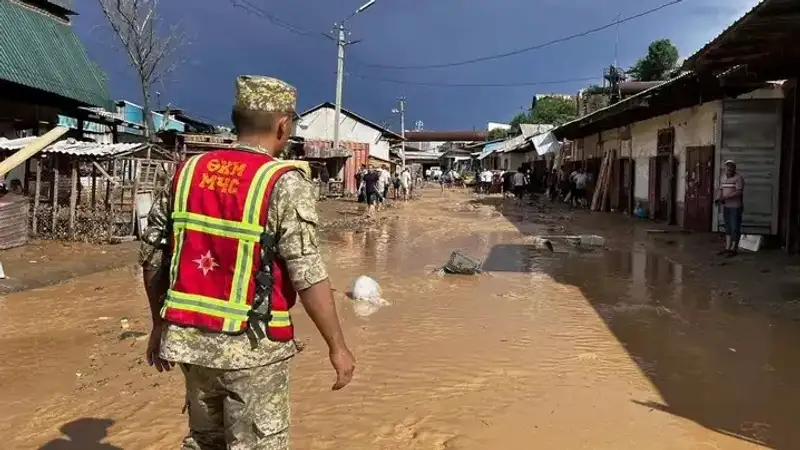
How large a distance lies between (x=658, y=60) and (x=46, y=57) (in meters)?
40.0

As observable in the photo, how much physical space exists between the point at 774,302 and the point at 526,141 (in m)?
27.2

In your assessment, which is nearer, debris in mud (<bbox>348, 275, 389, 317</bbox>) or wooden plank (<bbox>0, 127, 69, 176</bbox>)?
debris in mud (<bbox>348, 275, 389, 317</bbox>)

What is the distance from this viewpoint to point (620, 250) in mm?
13852

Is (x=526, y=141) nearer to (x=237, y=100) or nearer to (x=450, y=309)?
(x=450, y=309)

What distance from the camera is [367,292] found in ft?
28.1

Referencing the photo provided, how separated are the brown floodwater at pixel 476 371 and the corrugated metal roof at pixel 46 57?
949 centimetres

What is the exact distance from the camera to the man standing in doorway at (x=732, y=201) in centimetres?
1156

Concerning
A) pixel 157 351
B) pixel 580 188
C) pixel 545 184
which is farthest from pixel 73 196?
pixel 545 184

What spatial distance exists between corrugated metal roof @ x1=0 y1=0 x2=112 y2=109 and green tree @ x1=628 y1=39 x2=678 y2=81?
36604 millimetres

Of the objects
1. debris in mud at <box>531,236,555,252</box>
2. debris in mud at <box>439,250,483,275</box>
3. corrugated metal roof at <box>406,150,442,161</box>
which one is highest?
corrugated metal roof at <box>406,150,442,161</box>

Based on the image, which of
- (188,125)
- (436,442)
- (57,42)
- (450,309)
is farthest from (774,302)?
(188,125)

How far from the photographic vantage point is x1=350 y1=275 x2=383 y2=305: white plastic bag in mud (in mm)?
8492

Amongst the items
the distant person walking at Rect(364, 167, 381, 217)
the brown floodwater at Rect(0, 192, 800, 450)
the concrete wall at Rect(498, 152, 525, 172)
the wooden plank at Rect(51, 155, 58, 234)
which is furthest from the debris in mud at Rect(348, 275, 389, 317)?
the concrete wall at Rect(498, 152, 525, 172)

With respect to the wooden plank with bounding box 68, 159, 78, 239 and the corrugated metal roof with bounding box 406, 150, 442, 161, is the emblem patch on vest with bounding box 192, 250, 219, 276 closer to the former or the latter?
A: the wooden plank with bounding box 68, 159, 78, 239
